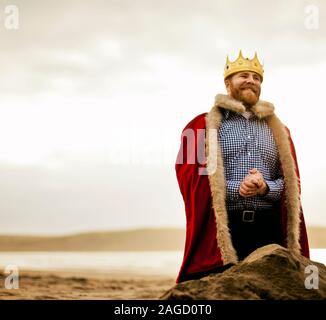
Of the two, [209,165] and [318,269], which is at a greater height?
[209,165]

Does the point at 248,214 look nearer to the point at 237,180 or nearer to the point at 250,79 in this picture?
the point at 237,180

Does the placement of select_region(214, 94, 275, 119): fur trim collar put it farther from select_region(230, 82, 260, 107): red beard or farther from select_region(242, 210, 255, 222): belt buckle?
select_region(242, 210, 255, 222): belt buckle

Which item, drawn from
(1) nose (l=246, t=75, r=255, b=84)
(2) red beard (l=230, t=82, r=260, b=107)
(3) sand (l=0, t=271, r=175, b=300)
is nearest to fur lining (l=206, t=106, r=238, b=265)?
(2) red beard (l=230, t=82, r=260, b=107)

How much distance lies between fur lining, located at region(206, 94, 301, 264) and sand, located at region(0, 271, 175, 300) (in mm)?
3314

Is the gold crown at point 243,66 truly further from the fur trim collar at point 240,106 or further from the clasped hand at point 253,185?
the clasped hand at point 253,185

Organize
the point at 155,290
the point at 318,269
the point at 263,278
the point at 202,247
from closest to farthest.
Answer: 1. the point at 263,278
2. the point at 318,269
3. the point at 202,247
4. the point at 155,290

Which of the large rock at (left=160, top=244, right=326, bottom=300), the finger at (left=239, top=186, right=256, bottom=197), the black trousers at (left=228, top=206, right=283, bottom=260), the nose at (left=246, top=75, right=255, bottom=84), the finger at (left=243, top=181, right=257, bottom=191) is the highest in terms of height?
the nose at (left=246, top=75, right=255, bottom=84)

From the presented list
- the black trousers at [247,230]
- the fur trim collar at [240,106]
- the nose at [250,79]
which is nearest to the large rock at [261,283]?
the black trousers at [247,230]

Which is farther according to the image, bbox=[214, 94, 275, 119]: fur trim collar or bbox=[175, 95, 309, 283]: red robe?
bbox=[214, 94, 275, 119]: fur trim collar

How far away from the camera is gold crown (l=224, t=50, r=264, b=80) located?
3508 mm

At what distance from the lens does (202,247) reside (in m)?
3.25

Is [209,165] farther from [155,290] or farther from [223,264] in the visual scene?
[155,290]

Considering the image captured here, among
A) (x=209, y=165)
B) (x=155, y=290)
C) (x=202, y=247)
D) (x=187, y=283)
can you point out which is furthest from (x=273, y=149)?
(x=155, y=290)
